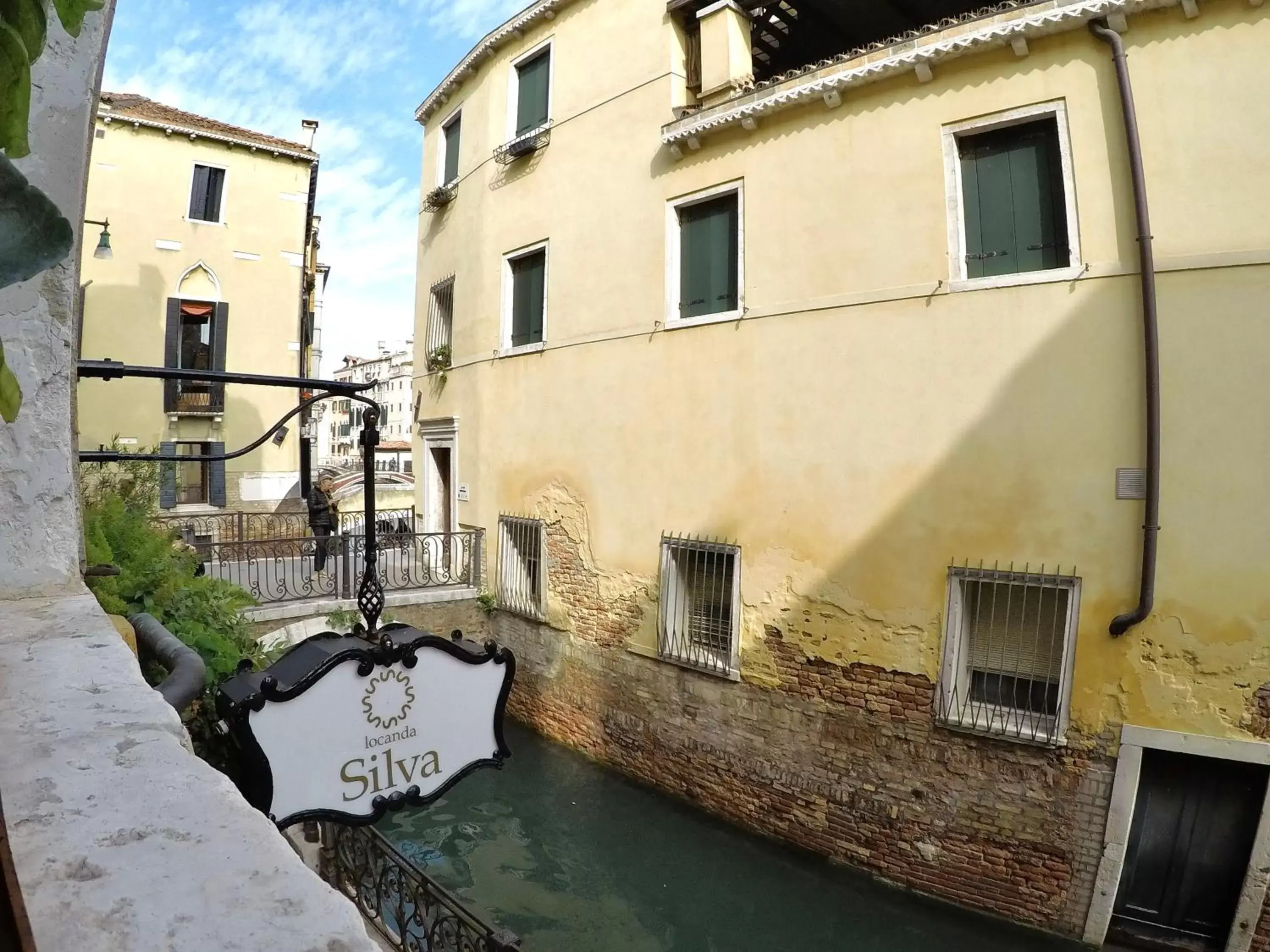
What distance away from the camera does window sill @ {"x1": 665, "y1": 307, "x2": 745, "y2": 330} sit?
787 centimetres

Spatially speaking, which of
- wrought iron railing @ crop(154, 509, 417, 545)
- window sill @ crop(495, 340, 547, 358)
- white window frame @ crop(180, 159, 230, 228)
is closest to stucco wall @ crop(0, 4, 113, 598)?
window sill @ crop(495, 340, 547, 358)

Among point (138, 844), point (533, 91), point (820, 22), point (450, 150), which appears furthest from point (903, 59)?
point (450, 150)

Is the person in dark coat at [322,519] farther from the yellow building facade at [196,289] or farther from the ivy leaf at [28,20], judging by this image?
the ivy leaf at [28,20]

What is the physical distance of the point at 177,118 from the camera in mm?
17031

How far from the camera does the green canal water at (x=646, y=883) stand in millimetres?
5984

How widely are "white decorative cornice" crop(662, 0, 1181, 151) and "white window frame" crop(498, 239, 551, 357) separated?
258 cm

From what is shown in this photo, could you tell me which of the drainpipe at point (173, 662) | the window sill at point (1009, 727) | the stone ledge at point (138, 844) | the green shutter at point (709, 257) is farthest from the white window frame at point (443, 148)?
the stone ledge at point (138, 844)

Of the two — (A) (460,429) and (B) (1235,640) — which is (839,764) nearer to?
(B) (1235,640)

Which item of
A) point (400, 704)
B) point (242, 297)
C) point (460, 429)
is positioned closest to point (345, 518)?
point (242, 297)

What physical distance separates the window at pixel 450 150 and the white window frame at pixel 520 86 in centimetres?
151

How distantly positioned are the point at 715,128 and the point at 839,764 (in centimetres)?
654

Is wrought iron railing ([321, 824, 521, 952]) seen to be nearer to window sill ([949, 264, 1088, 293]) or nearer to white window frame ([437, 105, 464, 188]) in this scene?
window sill ([949, 264, 1088, 293])

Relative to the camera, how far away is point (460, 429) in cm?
1179

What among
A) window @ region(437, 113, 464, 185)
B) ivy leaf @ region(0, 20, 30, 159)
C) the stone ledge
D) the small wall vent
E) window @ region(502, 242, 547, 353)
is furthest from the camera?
window @ region(437, 113, 464, 185)
